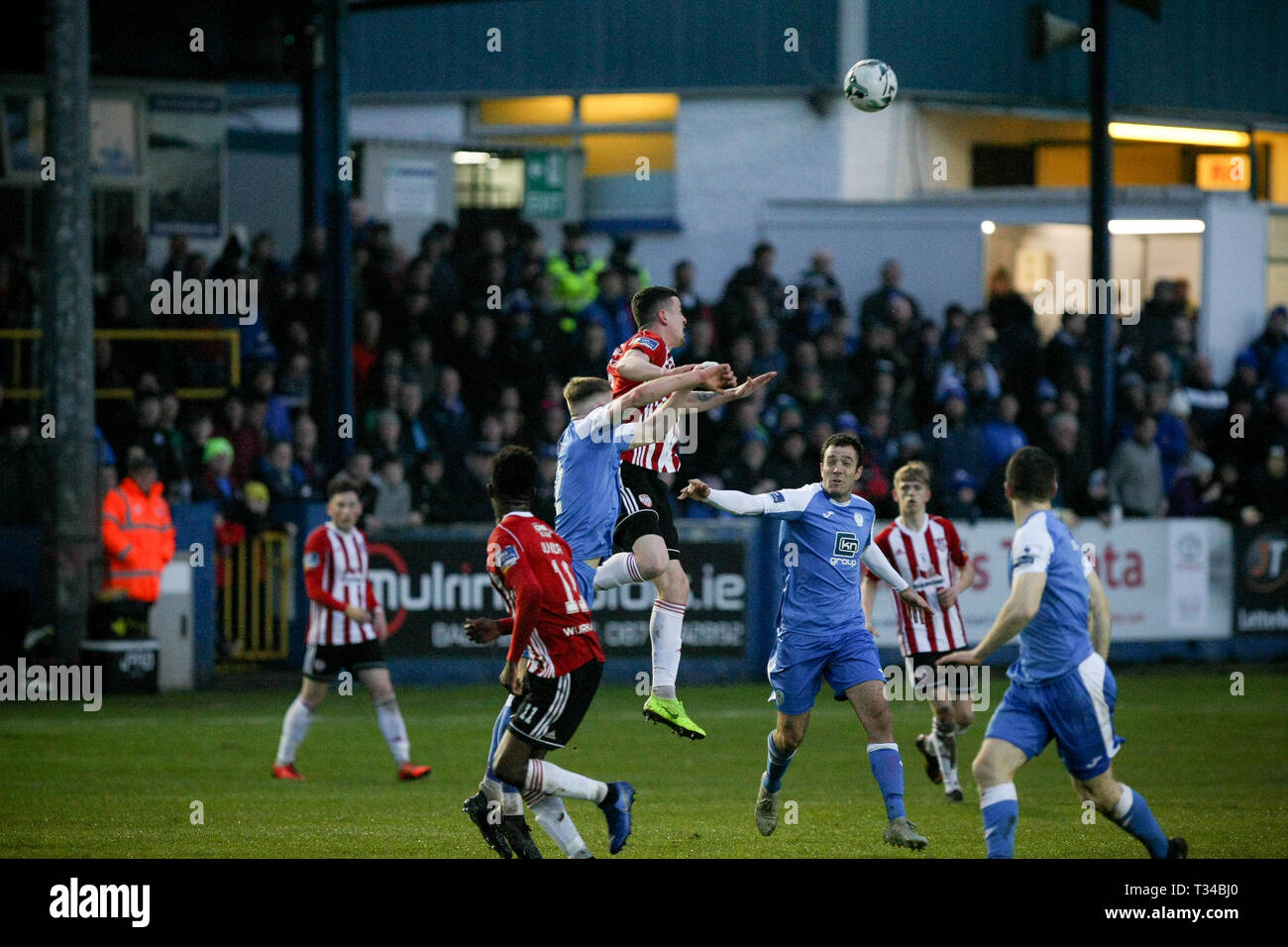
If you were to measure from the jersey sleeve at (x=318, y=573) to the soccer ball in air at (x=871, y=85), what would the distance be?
188 inches

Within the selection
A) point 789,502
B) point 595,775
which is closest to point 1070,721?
point 789,502

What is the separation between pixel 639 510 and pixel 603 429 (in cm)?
76

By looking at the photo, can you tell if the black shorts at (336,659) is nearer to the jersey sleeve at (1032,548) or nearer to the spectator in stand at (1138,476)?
the jersey sleeve at (1032,548)

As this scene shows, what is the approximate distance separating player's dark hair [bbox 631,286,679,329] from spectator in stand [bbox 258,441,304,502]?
9143 millimetres

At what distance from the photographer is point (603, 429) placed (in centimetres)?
959

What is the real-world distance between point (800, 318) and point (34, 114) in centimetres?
997

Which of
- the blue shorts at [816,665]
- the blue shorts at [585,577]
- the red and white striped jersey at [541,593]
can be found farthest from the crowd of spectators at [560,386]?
the red and white striped jersey at [541,593]

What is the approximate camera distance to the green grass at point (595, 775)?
1027cm

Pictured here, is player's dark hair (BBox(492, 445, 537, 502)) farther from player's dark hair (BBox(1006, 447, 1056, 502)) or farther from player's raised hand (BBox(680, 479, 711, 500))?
player's dark hair (BBox(1006, 447, 1056, 502))

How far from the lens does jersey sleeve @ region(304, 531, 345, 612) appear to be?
1301 cm

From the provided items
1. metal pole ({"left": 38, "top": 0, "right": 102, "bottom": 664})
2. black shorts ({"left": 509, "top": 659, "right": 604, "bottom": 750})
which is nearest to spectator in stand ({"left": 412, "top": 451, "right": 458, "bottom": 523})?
metal pole ({"left": 38, "top": 0, "right": 102, "bottom": 664})

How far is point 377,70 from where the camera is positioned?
29094 millimetres

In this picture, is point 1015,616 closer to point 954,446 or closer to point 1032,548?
point 1032,548

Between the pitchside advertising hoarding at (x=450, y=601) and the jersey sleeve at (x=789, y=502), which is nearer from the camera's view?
the jersey sleeve at (x=789, y=502)
